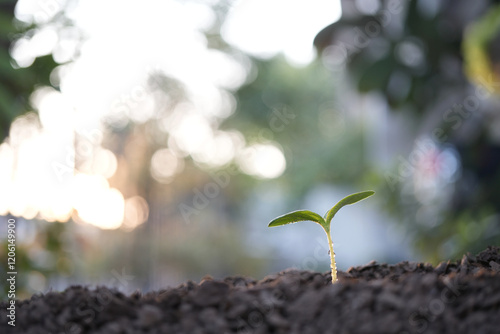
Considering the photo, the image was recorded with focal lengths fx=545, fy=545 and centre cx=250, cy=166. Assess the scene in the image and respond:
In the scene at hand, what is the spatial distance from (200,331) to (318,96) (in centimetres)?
1371

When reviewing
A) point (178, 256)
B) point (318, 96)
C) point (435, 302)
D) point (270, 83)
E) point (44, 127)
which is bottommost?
point (435, 302)

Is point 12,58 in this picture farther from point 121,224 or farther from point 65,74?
point 121,224

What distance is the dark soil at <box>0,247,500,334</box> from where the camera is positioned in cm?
60

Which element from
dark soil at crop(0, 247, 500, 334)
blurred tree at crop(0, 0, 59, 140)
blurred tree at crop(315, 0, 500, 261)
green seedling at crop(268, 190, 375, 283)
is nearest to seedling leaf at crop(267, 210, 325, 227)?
green seedling at crop(268, 190, 375, 283)

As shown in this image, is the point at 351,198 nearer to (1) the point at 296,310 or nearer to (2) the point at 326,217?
(2) the point at 326,217

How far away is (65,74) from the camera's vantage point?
2.26 meters

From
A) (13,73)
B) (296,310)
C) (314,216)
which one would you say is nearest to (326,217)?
(314,216)

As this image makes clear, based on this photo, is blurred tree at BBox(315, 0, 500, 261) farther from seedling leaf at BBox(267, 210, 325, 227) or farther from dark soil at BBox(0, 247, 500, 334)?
dark soil at BBox(0, 247, 500, 334)

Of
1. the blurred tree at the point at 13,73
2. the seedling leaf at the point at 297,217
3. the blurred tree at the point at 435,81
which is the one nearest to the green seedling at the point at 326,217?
the seedling leaf at the point at 297,217

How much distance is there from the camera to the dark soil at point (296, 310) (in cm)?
60

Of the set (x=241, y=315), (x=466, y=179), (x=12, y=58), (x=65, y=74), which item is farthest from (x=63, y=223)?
(x=466, y=179)

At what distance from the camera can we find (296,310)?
24.6 inches

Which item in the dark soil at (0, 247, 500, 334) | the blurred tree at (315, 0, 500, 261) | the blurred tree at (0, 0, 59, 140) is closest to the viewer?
the dark soil at (0, 247, 500, 334)

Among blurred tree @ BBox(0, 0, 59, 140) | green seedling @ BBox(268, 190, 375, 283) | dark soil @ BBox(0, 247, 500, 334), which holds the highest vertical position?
blurred tree @ BBox(0, 0, 59, 140)
